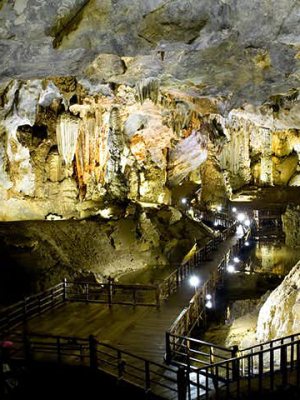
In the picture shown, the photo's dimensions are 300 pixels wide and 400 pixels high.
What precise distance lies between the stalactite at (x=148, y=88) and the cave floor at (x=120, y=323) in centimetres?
788

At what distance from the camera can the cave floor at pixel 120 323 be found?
8.21 meters

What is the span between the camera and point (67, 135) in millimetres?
19531

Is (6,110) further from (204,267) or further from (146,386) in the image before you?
(146,386)

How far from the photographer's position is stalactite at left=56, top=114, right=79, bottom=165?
19.4 metres

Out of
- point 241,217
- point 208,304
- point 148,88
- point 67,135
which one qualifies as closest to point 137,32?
point 148,88

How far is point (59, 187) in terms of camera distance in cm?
1994

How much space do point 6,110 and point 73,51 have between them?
9.53 meters

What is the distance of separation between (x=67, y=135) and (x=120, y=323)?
41.7 ft

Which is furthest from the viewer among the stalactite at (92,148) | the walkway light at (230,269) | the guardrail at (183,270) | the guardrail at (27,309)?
the stalactite at (92,148)

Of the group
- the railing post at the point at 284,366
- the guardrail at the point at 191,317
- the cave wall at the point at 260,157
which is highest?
the cave wall at the point at 260,157

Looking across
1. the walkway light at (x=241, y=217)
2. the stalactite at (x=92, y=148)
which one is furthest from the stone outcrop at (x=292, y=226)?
the stalactite at (x=92, y=148)

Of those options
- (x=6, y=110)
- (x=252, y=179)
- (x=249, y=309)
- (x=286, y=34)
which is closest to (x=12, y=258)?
(x=6, y=110)

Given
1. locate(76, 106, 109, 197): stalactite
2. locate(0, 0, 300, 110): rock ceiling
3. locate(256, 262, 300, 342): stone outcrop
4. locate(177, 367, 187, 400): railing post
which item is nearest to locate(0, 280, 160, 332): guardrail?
locate(256, 262, 300, 342): stone outcrop

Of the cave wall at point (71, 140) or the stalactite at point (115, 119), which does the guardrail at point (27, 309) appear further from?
the stalactite at point (115, 119)
